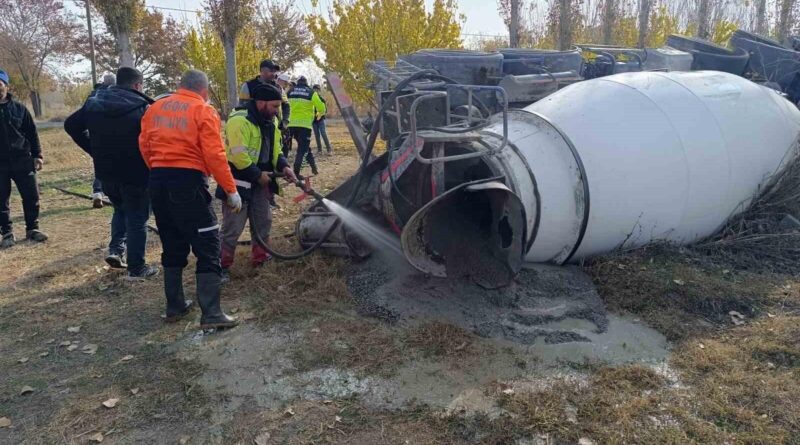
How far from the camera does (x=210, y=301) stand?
410 cm

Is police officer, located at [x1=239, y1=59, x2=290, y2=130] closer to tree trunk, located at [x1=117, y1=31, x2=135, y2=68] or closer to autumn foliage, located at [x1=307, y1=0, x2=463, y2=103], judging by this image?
tree trunk, located at [x1=117, y1=31, x2=135, y2=68]

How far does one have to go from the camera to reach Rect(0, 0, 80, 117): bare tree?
28562mm

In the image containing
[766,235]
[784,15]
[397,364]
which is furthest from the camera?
[784,15]

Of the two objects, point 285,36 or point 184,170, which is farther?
point 285,36

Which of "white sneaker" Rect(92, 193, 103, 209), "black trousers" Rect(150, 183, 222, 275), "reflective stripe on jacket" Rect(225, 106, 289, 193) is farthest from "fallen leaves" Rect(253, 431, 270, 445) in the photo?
"white sneaker" Rect(92, 193, 103, 209)

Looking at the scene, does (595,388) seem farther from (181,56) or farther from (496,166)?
(181,56)

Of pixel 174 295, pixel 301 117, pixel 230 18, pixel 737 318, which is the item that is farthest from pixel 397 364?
pixel 230 18

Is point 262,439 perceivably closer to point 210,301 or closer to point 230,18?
point 210,301

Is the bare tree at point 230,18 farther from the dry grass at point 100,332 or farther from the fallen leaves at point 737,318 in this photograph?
the fallen leaves at point 737,318

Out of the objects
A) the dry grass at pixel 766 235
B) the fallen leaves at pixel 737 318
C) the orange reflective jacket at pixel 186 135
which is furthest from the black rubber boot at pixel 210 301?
the dry grass at pixel 766 235

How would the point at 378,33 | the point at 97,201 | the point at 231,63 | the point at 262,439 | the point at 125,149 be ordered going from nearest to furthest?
the point at 262,439 < the point at 125,149 < the point at 97,201 < the point at 231,63 < the point at 378,33

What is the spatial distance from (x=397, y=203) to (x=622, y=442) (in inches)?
100

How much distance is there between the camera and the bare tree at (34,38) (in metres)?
28.6

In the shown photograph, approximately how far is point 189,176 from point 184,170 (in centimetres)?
5
